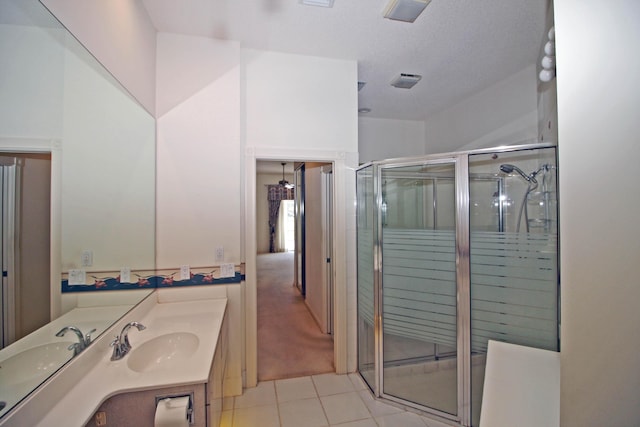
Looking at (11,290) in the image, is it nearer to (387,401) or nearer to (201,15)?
(201,15)

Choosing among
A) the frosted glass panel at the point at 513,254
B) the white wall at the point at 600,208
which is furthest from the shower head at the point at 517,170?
the white wall at the point at 600,208

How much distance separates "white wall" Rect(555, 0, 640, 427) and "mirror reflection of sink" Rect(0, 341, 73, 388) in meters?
1.52

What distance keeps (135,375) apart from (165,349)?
44 cm

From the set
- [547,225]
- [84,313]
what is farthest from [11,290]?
[547,225]

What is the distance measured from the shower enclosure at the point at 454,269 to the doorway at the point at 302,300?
0.72 meters

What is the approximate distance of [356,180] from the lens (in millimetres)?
2453

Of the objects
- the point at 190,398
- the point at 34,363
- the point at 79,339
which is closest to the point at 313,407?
the point at 190,398

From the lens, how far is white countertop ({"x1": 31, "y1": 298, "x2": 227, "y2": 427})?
917 mm

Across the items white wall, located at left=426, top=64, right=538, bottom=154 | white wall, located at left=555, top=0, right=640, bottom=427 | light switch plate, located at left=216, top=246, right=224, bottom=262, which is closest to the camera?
white wall, located at left=555, top=0, right=640, bottom=427

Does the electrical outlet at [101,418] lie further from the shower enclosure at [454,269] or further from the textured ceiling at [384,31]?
the textured ceiling at [384,31]

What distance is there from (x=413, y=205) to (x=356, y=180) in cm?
57

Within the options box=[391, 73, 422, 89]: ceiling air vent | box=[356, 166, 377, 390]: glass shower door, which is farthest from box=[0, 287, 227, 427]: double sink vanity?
box=[391, 73, 422, 89]: ceiling air vent

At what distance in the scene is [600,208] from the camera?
0.54 meters

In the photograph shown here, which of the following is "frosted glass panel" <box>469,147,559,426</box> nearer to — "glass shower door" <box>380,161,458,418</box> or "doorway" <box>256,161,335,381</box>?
"glass shower door" <box>380,161,458,418</box>
